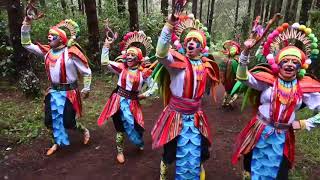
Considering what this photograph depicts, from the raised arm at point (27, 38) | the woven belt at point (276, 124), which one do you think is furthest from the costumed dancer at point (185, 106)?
the raised arm at point (27, 38)

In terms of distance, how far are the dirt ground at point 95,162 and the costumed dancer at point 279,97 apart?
1.41 m

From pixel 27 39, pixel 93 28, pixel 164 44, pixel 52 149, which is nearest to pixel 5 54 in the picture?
pixel 93 28

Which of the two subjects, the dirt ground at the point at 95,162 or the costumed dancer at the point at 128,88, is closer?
the dirt ground at the point at 95,162

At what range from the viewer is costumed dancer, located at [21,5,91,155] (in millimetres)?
6152

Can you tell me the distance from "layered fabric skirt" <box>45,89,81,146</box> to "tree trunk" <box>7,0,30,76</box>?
10.6 feet

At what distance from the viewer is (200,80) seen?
4906 millimetres

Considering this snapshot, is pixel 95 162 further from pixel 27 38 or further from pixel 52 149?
pixel 27 38

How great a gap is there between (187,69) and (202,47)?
0.44 meters

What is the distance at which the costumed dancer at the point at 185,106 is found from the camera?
190 inches

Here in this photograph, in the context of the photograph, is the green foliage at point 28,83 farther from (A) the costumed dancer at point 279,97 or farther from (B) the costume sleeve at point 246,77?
(B) the costume sleeve at point 246,77

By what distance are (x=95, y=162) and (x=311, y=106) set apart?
11.7ft

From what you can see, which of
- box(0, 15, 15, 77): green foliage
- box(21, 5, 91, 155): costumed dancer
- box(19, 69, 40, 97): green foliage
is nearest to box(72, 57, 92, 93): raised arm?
box(21, 5, 91, 155): costumed dancer

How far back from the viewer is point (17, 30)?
9.09 meters

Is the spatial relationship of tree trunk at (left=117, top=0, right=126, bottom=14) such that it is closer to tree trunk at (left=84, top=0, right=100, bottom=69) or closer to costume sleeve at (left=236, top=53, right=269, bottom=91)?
tree trunk at (left=84, top=0, right=100, bottom=69)
